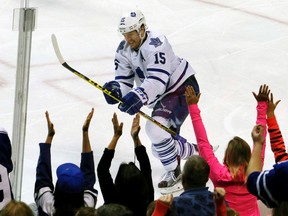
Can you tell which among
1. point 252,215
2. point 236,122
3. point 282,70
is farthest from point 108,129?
point 252,215

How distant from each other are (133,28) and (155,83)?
321mm

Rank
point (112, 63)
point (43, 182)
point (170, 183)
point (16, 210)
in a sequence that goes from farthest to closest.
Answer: point (112, 63)
point (170, 183)
point (43, 182)
point (16, 210)

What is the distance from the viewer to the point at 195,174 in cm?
347

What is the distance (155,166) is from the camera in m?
5.68

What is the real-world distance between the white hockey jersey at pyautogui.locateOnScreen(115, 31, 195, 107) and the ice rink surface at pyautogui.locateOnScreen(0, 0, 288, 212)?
0.55m

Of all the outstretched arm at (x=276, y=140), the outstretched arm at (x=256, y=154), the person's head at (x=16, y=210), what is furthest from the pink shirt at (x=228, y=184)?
the person's head at (x=16, y=210)

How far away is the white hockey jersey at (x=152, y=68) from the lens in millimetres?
5102

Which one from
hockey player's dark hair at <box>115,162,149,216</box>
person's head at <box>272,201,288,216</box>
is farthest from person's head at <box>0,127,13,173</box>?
person's head at <box>272,201,288,216</box>

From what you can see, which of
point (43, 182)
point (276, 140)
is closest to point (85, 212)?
point (43, 182)

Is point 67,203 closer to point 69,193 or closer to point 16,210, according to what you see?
point 69,193

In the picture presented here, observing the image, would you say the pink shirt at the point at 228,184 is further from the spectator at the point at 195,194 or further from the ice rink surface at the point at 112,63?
the ice rink surface at the point at 112,63

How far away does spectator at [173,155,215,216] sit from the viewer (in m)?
3.34

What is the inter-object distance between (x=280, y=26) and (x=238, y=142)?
4140 mm

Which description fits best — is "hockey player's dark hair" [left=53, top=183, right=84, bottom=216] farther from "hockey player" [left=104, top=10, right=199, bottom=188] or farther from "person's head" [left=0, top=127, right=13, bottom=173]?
"hockey player" [left=104, top=10, right=199, bottom=188]
